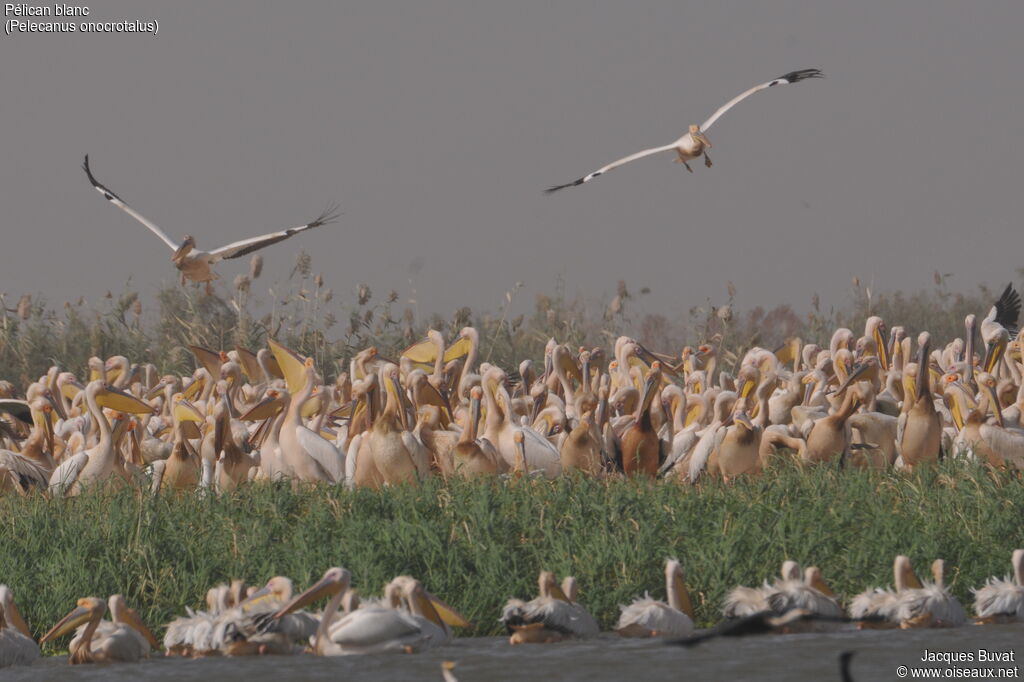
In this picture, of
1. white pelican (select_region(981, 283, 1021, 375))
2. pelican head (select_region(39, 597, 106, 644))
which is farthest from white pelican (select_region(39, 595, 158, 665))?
Answer: white pelican (select_region(981, 283, 1021, 375))

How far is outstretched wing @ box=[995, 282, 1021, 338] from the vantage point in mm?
17750

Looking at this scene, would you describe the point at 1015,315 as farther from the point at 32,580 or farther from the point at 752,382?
the point at 32,580

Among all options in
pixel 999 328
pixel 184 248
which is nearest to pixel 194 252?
pixel 184 248

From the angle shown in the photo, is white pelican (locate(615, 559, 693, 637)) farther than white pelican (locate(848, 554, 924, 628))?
No

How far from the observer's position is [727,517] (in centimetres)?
895

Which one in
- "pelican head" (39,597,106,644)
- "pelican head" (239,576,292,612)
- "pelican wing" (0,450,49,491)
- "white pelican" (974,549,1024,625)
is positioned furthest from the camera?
"pelican wing" (0,450,49,491)

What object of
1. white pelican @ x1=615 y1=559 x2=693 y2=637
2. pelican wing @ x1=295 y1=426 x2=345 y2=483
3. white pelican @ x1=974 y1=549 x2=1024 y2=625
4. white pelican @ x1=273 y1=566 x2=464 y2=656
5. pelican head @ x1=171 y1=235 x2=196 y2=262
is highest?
pelican head @ x1=171 y1=235 x2=196 y2=262

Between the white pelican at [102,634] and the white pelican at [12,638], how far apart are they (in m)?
0.10

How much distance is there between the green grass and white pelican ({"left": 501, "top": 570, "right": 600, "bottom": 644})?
40 cm

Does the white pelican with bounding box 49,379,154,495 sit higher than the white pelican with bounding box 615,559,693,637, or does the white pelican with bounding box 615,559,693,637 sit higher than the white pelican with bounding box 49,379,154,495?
the white pelican with bounding box 49,379,154,495

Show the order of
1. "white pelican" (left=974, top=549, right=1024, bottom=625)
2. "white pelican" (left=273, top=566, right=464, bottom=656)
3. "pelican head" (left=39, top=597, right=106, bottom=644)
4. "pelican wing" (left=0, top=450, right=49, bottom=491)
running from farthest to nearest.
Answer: "pelican wing" (left=0, top=450, right=49, bottom=491) → "white pelican" (left=974, top=549, right=1024, bottom=625) → "pelican head" (left=39, top=597, right=106, bottom=644) → "white pelican" (left=273, top=566, right=464, bottom=656)

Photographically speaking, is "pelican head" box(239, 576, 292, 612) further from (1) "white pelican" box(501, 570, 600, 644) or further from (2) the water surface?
(1) "white pelican" box(501, 570, 600, 644)

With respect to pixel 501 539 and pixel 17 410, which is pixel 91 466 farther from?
pixel 17 410

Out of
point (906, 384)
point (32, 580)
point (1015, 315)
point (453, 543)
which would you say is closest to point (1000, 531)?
point (453, 543)
